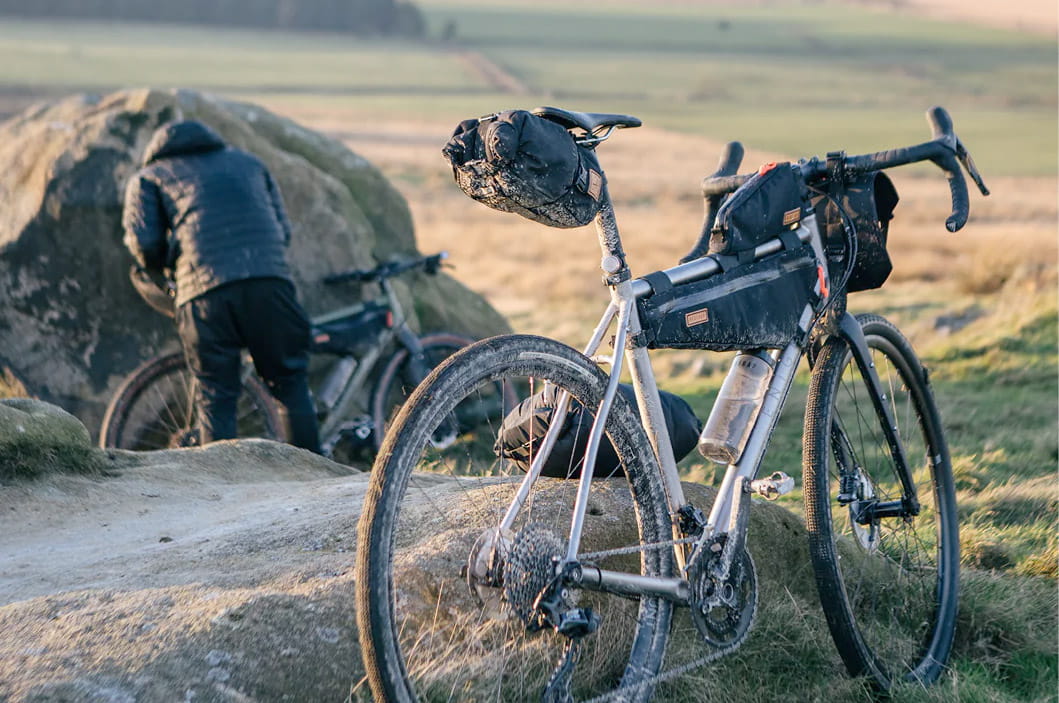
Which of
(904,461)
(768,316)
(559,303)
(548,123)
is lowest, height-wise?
(559,303)

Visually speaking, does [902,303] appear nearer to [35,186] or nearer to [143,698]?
[35,186]

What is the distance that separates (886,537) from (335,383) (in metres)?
4.40

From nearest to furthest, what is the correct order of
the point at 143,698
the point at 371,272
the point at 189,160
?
1. the point at 143,698
2. the point at 189,160
3. the point at 371,272

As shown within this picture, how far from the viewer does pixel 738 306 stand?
11.6 ft

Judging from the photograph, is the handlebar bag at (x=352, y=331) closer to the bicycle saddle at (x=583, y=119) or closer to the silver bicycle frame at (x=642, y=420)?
the silver bicycle frame at (x=642, y=420)

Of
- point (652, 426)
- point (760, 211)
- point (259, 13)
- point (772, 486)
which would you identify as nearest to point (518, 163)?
point (652, 426)

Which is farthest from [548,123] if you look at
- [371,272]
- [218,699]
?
[371,272]

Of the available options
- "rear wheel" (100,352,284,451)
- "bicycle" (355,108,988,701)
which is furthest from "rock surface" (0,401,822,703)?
"rear wheel" (100,352,284,451)

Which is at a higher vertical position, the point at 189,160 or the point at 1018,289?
the point at 189,160

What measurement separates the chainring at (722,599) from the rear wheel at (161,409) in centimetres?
407

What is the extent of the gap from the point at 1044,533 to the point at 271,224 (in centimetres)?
415

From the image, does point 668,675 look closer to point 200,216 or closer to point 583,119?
point 583,119

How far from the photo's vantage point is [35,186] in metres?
8.27

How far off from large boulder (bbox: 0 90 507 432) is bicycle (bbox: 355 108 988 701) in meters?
4.42
